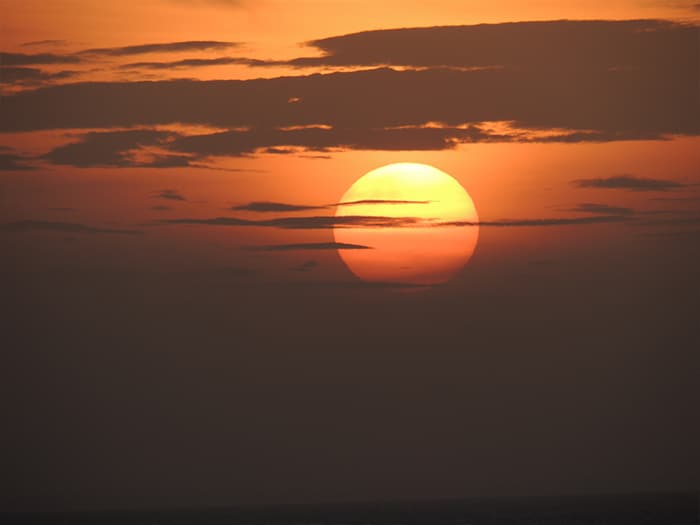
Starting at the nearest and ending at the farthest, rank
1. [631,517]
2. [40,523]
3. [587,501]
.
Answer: [631,517]
[40,523]
[587,501]

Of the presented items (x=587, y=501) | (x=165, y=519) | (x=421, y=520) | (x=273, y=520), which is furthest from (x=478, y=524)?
(x=587, y=501)

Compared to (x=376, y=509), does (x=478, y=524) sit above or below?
below

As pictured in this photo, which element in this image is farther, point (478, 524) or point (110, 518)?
point (110, 518)

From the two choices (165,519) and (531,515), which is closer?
(531,515)

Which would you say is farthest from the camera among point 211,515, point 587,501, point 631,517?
point 587,501

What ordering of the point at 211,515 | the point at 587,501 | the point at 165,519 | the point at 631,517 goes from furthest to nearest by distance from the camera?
the point at 587,501 < the point at 211,515 < the point at 165,519 < the point at 631,517

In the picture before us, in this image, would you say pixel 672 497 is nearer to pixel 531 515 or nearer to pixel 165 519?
pixel 531 515

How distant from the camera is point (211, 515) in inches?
4530

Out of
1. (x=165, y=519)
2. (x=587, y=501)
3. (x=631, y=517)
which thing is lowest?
(x=631, y=517)

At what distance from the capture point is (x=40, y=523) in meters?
97.2

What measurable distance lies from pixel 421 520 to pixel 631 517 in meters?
15.1

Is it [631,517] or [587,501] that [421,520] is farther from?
[587,501]

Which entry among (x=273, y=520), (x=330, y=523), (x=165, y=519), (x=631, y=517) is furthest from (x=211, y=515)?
(x=631, y=517)

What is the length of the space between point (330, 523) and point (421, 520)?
30.6ft
